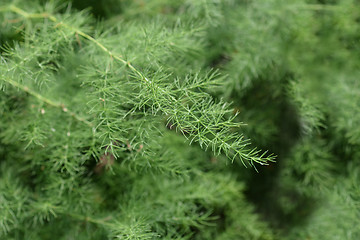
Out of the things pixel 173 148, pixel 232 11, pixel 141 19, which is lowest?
pixel 173 148

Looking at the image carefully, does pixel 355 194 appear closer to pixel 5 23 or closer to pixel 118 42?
pixel 118 42

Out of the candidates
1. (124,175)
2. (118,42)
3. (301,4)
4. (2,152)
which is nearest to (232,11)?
(301,4)

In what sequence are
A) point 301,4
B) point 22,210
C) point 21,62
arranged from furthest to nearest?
1. point 301,4
2. point 22,210
3. point 21,62

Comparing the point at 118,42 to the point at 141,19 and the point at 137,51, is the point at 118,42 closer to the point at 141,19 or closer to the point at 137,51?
the point at 137,51

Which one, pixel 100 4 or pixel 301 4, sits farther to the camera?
pixel 100 4

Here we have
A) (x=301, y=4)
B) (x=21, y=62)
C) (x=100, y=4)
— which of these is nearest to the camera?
(x=21, y=62)

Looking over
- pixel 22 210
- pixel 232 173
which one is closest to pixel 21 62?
pixel 22 210

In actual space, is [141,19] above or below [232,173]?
above
